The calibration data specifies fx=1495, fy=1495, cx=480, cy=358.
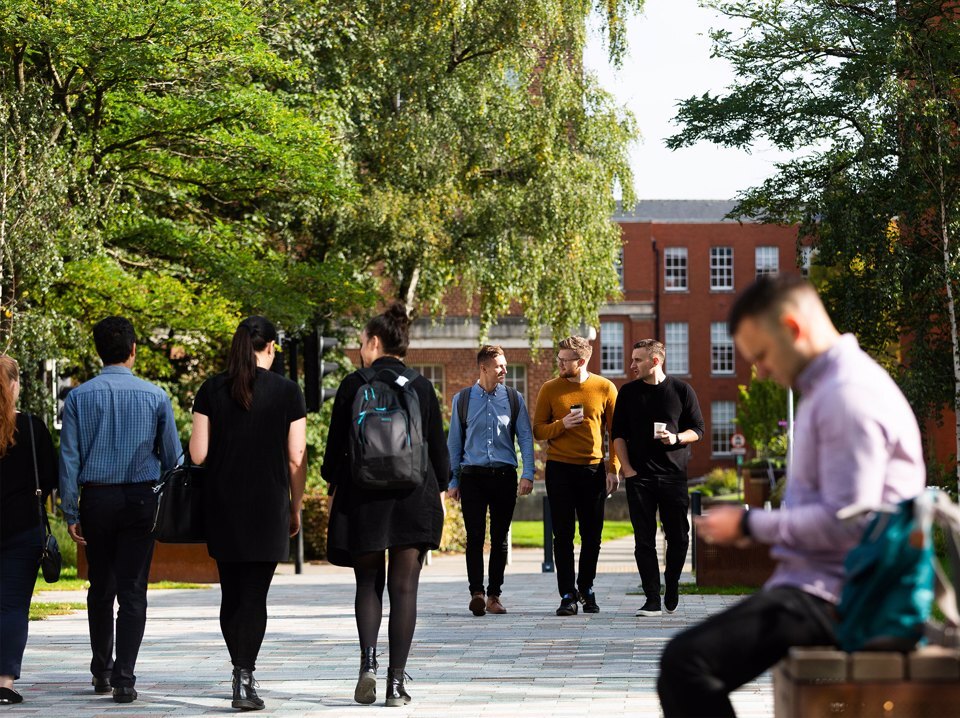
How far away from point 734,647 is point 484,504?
8.32m

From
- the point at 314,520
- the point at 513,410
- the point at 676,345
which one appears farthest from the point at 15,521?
the point at 676,345

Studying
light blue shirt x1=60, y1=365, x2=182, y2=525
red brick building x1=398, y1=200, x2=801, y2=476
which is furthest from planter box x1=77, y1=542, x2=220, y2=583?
red brick building x1=398, y1=200, x2=801, y2=476

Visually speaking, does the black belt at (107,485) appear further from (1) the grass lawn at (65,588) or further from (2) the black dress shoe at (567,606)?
(1) the grass lawn at (65,588)

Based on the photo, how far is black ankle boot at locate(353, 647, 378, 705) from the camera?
745 cm

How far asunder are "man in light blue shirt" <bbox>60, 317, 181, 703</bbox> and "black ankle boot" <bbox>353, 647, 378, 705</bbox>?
1.21 metres

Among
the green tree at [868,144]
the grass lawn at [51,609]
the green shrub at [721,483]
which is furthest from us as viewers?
the green shrub at [721,483]

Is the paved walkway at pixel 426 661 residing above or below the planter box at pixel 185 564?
above

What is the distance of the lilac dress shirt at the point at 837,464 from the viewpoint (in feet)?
12.1

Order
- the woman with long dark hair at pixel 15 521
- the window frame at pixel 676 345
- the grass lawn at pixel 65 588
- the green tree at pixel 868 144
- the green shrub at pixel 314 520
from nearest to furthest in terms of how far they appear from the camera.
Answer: the woman with long dark hair at pixel 15 521 → the grass lawn at pixel 65 588 → the green tree at pixel 868 144 → the green shrub at pixel 314 520 → the window frame at pixel 676 345

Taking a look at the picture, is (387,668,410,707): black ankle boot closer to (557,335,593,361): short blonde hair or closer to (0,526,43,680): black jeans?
(0,526,43,680): black jeans

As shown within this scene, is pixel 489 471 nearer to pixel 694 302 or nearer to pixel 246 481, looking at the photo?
pixel 246 481

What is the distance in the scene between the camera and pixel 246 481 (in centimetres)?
739

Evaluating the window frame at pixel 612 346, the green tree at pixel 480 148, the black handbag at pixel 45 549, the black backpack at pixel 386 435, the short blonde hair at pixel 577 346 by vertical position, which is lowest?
the black handbag at pixel 45 549

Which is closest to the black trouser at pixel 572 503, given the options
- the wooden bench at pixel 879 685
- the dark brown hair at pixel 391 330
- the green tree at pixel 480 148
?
the dark brown hair at pixel 391 330
